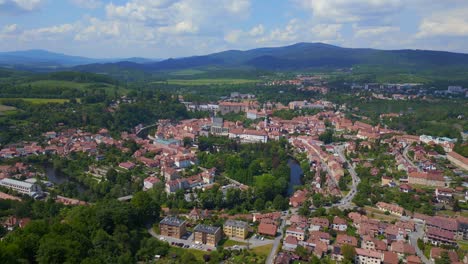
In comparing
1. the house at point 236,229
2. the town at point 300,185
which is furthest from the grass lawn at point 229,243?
the house at point 236,229

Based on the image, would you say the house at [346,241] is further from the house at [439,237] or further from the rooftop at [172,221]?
the rooftop at [172,221]

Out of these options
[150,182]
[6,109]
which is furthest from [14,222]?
[6,109]

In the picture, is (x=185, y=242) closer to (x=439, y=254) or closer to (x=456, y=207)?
(x=439, y=254)

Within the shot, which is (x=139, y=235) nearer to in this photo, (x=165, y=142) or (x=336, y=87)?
(x=165, y=142)

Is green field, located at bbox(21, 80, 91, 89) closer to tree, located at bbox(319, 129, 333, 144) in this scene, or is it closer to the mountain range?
tree, located at bbox(319, 129, 333, 144)

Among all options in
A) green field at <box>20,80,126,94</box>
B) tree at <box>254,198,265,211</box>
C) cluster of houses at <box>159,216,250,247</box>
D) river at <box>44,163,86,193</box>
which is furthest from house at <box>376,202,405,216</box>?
green field at <box>20,80,126,94</box>
